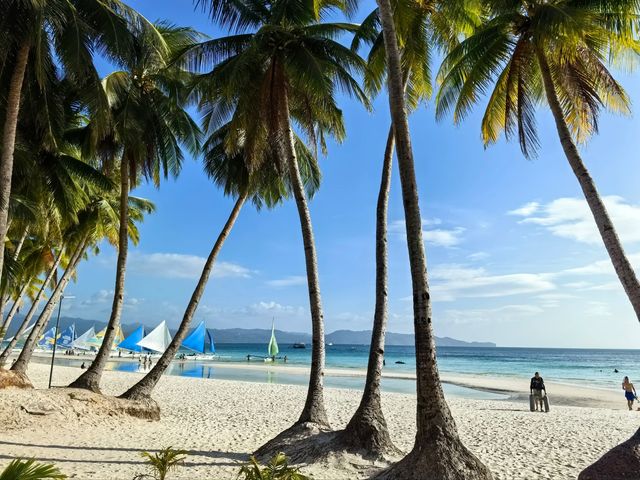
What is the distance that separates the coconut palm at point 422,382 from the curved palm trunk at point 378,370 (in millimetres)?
1555

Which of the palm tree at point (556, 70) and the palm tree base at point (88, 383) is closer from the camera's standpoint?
the palm tree at point (556, 70)

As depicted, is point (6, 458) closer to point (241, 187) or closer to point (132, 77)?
point (241, 187)

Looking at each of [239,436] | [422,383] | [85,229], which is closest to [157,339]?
[85,229]

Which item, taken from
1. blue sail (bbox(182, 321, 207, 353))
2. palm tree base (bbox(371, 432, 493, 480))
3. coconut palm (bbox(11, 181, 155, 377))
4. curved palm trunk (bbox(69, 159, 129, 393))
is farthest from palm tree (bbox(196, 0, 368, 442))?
blue sail (bbox(182, 321, 207, 353))

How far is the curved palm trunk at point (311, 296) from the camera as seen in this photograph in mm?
9312

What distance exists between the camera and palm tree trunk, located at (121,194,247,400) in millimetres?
12859

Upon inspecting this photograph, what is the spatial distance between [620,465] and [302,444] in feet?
16.3

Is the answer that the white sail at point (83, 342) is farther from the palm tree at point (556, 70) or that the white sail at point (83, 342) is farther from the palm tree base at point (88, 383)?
the palm tree at point (556, 70)

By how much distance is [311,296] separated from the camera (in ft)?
32.5

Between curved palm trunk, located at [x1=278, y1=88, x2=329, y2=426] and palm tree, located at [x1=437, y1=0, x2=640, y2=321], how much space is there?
3.95 metres

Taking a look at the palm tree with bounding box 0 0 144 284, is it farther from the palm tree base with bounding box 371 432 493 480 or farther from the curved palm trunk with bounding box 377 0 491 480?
the palm tree base with bounding box 371 432 493 480

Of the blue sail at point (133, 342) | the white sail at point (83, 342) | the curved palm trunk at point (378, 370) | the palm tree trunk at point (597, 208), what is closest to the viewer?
the palm tree trunk at point (597, 208)

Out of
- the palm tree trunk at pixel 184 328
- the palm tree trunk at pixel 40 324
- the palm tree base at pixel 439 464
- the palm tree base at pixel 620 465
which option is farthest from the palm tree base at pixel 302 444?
the palm tree trunk at pixel 40 324

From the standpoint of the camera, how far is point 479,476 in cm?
611
